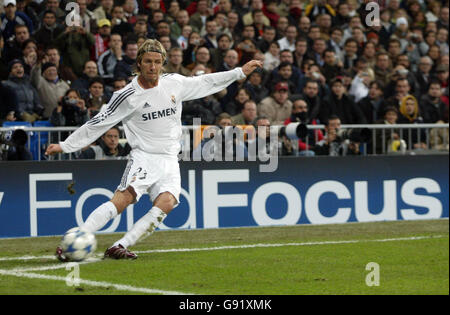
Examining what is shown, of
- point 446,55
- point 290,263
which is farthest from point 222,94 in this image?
point 446,55

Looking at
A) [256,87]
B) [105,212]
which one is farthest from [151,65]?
[256,87]

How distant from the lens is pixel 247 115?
45.4 feet

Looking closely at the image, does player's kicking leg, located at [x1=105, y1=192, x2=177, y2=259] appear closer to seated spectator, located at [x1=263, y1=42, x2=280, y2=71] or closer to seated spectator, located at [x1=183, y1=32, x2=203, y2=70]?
seated spectator, located at [x1=183, y1=32, x2=203, y2=70]

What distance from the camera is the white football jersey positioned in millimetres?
9289

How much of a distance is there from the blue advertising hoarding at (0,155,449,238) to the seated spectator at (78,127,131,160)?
24 centimetres

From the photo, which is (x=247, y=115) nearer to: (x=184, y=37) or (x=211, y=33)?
(x=184, y=37)

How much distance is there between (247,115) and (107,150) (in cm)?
230

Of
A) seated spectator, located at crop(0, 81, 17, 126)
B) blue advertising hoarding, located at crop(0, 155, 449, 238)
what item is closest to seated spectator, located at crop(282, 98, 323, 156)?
blue advertising hoarding, located at crop(0, 155, 449, 238)

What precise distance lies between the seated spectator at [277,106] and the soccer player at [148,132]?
4.81 m

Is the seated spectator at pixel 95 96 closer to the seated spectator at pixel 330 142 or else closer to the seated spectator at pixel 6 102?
the seated spectator at pixel 6 102

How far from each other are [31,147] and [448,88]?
31.3 ft

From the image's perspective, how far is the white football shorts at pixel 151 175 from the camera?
9344 millimetres
